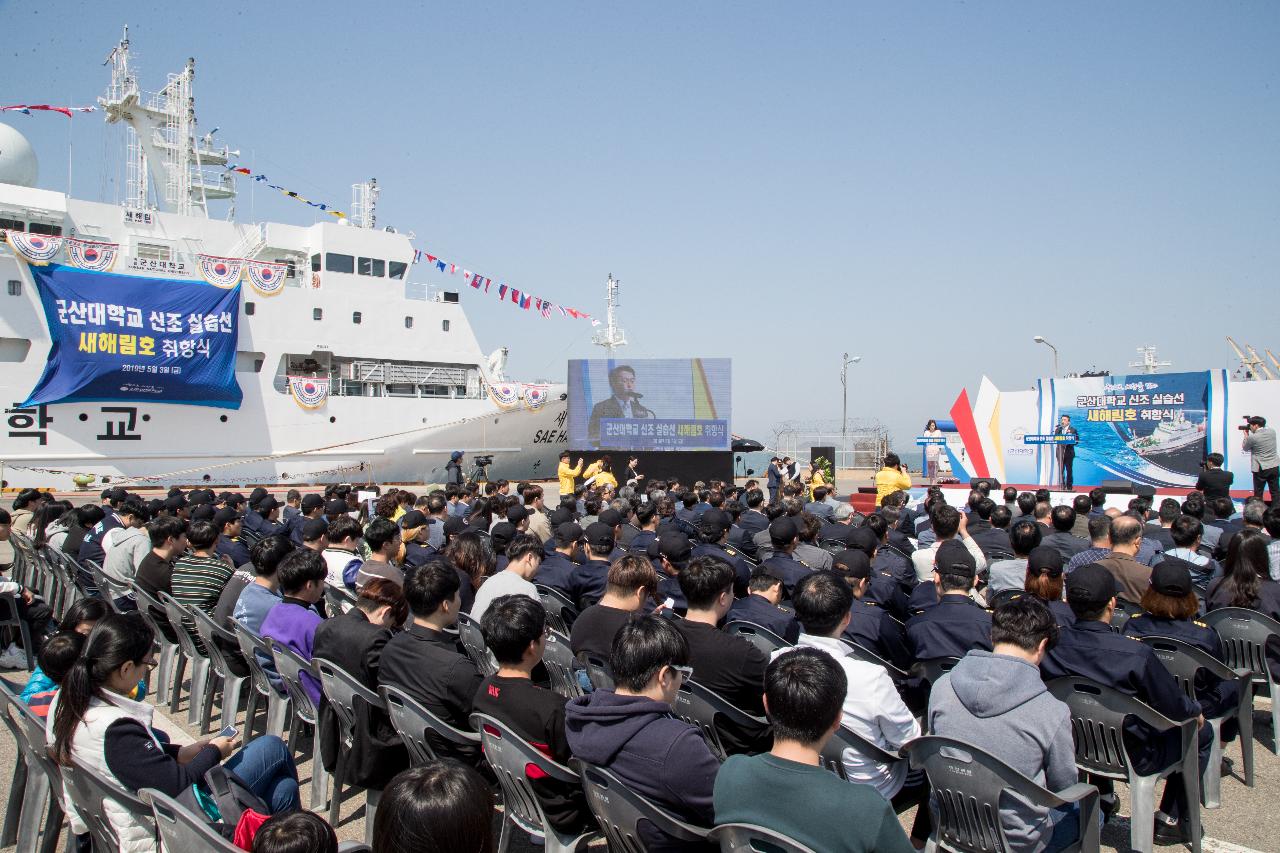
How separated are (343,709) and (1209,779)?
3.83 metres

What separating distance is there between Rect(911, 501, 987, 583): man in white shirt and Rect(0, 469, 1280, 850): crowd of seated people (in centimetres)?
3

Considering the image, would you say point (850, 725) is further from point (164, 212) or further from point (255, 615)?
point (164, 212)

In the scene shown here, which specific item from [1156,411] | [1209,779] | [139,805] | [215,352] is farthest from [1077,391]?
[215,352]

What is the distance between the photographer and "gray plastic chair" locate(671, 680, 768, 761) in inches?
125

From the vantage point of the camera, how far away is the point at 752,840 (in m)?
2.07

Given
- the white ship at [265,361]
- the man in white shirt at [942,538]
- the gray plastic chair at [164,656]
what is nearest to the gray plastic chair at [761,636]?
the man in white shirt at [942,538]

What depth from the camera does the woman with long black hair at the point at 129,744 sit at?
102 inches

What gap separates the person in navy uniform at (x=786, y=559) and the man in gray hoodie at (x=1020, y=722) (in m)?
2.51

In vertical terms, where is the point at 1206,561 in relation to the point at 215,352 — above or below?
below

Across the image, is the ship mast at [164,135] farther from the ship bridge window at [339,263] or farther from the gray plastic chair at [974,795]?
the gray plastic chair at [974,795]

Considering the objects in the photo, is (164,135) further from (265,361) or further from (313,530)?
(313,530)

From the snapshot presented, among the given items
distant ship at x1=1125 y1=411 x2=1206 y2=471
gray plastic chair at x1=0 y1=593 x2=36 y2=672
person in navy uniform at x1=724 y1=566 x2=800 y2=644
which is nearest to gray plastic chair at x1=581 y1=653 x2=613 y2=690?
person in navy uniform at x1=724 y1=566 x2=800 y2=644

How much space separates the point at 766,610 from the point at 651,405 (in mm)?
16471

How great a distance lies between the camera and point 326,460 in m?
23.1
